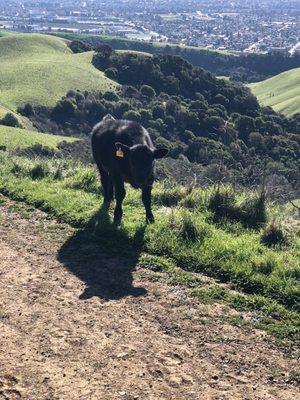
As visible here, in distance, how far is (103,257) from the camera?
8.62 m

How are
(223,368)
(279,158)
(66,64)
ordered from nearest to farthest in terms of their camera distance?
(223,368), (279,158), (66,64)

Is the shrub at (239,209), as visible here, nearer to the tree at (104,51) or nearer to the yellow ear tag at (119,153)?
the yellow ear tag at (119,153)

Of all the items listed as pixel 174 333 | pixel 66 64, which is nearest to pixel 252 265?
pixel 174 333

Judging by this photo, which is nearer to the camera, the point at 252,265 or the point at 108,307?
the point at 108,307

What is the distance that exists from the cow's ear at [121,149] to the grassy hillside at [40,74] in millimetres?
41851

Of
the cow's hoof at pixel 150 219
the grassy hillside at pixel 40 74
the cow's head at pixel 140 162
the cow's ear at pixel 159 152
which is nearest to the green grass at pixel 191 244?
the cow's hoof at pixel 150 219

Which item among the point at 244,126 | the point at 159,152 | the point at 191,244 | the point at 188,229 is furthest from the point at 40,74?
the point at 191,244

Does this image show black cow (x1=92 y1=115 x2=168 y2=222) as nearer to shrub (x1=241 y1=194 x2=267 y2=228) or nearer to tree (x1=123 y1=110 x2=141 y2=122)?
shrub (x1=241 y1=194 x2=267 y2=228)

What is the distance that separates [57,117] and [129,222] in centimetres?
4333

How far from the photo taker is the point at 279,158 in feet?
147

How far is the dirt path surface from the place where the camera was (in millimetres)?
5520

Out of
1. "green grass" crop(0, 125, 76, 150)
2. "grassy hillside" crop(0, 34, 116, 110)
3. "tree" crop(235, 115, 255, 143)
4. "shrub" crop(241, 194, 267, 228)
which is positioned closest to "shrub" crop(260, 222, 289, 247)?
"shrub" crop(241, 194, 267, 228)

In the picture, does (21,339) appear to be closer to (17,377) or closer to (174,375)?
(17,377)

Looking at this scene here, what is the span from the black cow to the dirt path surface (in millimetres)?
1933
